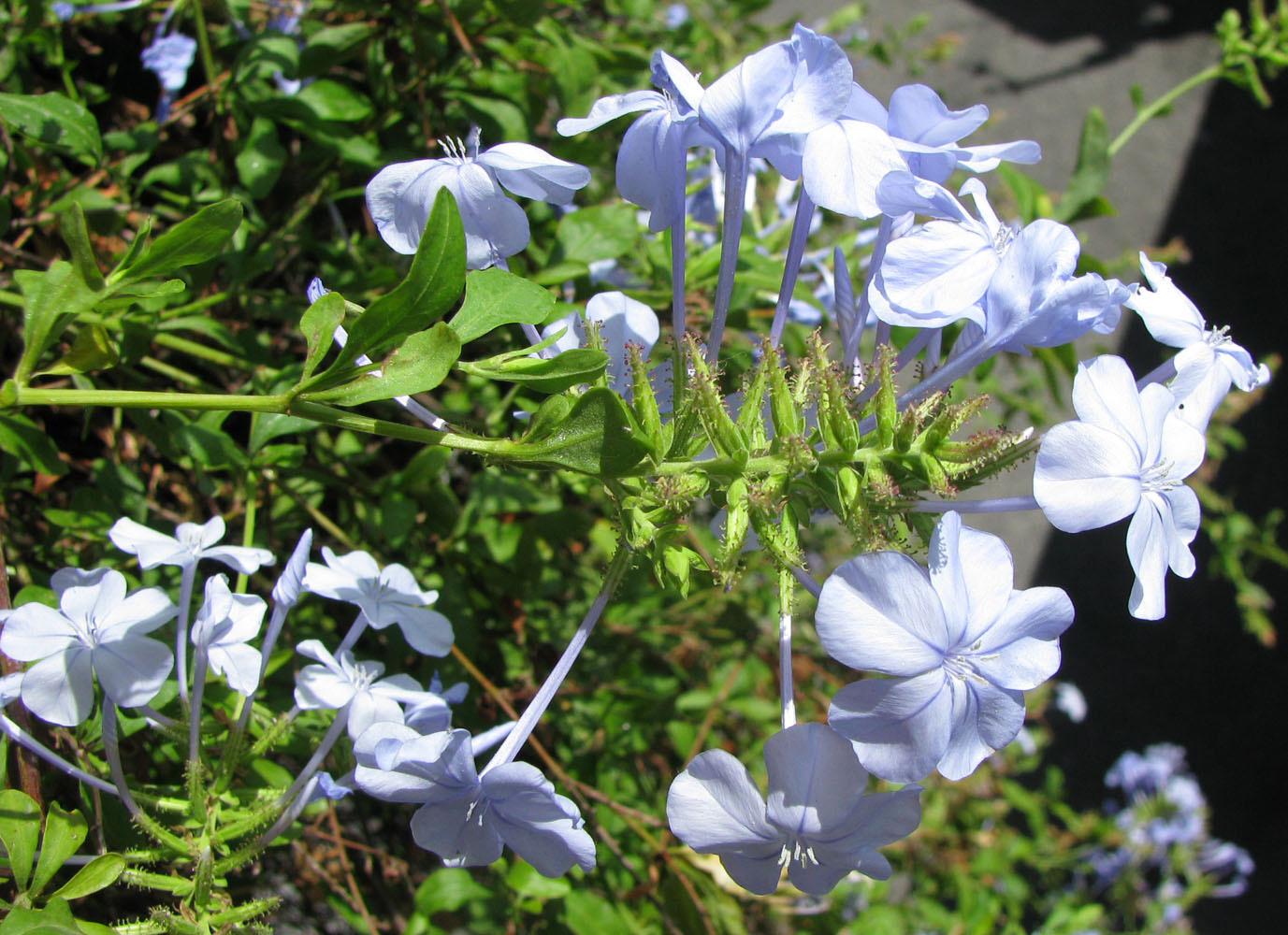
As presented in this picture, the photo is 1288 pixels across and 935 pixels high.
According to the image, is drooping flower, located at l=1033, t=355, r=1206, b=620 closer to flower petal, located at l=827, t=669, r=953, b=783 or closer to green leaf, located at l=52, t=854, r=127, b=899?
flower petal, located at l=827, t=669, r=953, b=783

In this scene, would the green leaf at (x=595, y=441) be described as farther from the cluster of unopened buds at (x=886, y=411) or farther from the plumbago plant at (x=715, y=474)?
the cluster of unopened buds at (x=886, y=411)

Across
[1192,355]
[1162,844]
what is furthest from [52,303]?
→ [1162,844]

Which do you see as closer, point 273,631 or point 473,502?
point 273,631

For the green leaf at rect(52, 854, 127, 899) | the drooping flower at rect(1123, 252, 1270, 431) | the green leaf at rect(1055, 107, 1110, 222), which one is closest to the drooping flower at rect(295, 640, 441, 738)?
the green leaf at rect(52, 854, 127, 899)

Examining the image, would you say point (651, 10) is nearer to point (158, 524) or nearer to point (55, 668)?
point (158, 524)

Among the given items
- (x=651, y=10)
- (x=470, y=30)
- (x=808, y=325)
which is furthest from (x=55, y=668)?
(x=651, y=10)

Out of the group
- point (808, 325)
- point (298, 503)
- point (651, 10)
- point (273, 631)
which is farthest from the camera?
point (651, 10)

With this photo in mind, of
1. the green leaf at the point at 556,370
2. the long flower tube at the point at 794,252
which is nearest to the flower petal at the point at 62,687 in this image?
the green leaf at the point at 556,370
